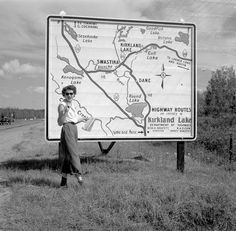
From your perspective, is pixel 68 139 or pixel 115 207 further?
pixel 68 139

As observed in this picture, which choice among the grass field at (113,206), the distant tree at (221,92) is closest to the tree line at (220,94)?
the distant tree at (221,92)

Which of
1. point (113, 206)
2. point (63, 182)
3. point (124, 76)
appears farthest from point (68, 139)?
point (124, 76)

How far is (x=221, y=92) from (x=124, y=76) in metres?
53.0

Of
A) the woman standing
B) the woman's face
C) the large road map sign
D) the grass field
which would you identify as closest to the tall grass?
the grass field

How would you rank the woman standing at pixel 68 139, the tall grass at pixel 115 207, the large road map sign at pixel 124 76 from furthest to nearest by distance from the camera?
the large road map sign at pixel 124 76 < the woman standing at pixel 68 139 < the tall grass at pixel 115 207

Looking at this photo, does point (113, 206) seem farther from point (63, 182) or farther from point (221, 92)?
point (221, 92)

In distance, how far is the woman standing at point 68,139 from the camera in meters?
6.08

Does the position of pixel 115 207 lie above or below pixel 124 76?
below

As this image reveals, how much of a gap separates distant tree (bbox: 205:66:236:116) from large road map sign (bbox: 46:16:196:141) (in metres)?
43.5

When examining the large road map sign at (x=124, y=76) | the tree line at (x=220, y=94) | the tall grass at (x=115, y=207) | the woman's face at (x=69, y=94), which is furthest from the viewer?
the tree line at (x=220, y=94)

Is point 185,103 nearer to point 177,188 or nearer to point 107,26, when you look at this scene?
point 107,26

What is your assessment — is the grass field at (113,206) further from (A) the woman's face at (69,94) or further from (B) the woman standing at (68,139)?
(A) the woman's face at (69,94)

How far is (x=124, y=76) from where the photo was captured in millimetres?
8141

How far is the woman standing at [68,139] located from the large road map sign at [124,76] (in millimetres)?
1694
